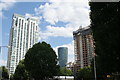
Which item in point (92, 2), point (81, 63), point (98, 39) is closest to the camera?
point (98, 39)

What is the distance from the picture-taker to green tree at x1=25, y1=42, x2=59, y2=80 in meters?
40.3

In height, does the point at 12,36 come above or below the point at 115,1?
above

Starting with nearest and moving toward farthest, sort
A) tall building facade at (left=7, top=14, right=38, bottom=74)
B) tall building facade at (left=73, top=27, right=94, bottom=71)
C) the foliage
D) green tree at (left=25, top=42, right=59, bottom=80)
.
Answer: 1. the foliage
2. green tree at (left=25, top=42, right=59, bottom=80)
3. tall building facade at (left=73, top=27, right=94, bottom=71)
4. tall building facade at (left=7, top=14, right=38, bottom=74)

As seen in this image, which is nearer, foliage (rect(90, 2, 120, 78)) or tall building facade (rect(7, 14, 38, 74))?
foliage (rect(90, 2, 120, 78))

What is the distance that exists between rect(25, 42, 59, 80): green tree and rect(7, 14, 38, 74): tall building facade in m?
102

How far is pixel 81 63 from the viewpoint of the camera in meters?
132

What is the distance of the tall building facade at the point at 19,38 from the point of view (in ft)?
463

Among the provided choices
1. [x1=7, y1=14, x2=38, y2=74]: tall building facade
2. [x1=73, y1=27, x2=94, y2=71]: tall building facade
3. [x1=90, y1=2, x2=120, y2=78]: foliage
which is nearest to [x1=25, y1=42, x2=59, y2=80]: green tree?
[x1=90, y1=2, x2=120, y2=78]: foliage

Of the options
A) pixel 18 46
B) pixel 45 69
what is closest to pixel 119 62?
Result: pixel 45 69

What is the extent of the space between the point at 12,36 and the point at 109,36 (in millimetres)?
140023

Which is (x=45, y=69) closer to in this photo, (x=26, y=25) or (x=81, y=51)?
(x=81, y=51)

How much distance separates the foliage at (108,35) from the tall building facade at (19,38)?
135246 millimetres

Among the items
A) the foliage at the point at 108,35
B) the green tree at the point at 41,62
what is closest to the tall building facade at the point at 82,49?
the green tree at the point at 41,62

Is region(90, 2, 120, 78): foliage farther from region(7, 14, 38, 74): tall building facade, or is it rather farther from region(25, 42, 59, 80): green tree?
region(7, 14, 38, 74): tall building facade
